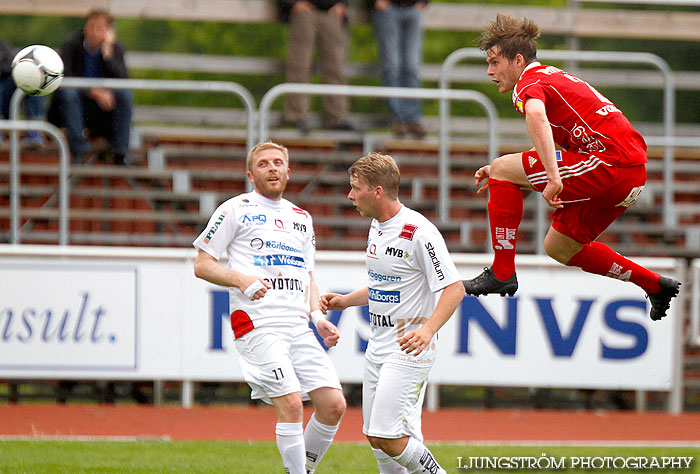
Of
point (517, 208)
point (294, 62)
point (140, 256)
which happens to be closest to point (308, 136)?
point (294, 62)

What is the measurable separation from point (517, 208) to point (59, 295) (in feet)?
20.0

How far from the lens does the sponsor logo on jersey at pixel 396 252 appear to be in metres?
6.18

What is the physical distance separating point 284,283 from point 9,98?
6472mm

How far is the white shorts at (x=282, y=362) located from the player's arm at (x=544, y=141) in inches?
76.4

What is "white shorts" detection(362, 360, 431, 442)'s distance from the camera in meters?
6.05

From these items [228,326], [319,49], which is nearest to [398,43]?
[319,49]

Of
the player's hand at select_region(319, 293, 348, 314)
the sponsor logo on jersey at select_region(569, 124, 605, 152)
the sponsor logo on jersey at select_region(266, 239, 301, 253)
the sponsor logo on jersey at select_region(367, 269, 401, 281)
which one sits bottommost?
the player's hand at select_region(319, 293, 348, 314)

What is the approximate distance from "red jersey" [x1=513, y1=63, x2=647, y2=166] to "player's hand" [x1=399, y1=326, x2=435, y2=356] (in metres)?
1.39

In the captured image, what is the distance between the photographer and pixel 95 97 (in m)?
11.7

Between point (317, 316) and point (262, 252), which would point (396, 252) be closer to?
point (317, 316)

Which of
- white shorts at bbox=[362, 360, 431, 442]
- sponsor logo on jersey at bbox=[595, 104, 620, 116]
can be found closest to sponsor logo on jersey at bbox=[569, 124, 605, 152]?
sponsor logo on jersey at bbox=[595, 104, 620, 116]

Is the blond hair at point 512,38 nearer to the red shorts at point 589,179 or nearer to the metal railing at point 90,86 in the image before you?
the red shorts at point 589,179

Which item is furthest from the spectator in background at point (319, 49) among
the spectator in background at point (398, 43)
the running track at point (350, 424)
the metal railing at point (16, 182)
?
the running track at point (350, 424)

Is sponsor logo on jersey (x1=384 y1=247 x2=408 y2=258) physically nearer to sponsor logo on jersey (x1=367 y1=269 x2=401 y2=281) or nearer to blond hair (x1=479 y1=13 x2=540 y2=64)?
sponsor logo on jersey (x1=367 y1=269 x2=401 y2=281)
